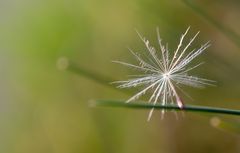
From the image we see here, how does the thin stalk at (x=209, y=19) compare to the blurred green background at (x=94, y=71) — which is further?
the blurred green background at (x=94, y=71)

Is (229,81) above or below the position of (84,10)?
below

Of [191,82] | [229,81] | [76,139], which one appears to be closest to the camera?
[191,82]

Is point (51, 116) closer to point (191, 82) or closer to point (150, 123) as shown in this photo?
point (150, 123)

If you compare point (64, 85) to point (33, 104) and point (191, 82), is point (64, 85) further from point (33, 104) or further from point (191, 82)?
point (191, 82)

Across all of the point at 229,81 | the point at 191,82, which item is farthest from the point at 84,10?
the point at 191,82

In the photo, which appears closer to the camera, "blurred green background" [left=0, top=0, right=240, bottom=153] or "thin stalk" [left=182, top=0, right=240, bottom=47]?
"thin stalk" [left=182, top=0, right=240, bottom=47]

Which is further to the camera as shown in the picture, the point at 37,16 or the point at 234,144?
the point at 37,16

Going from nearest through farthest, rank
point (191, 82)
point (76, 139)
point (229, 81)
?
point (191, 82) → point (229, 81) → point (76, 139)

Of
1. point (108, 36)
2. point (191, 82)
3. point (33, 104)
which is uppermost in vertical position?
point (108, 36)
